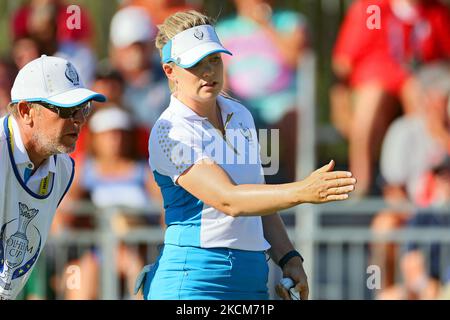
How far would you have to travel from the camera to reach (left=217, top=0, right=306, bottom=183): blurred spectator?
797 centimetres

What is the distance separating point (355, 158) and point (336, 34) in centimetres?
121

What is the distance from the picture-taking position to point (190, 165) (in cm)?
445

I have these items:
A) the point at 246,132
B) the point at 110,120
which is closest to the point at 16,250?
the point at 246,132

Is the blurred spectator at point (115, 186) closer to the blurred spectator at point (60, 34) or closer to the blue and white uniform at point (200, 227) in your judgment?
the blurred spectator at point (60, 34)

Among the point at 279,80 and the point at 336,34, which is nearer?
the point at 279,80

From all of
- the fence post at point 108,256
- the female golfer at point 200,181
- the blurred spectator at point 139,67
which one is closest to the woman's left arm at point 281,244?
the female golfer at point 200,181

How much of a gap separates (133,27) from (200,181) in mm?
4097

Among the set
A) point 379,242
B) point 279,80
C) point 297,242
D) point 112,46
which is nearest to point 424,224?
point 379,242

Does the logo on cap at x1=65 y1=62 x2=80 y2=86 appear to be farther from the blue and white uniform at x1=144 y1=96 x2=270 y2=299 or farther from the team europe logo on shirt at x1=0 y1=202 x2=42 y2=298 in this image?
the team europe logo on shirt at x1=0 y1=202 x2=42 y2=298

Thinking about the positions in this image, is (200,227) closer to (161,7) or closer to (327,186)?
(327,186)

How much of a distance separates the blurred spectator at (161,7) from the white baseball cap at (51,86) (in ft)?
12.4

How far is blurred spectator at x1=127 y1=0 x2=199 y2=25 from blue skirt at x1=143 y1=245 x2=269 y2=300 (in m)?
3.95

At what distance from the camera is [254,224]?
4.60m
